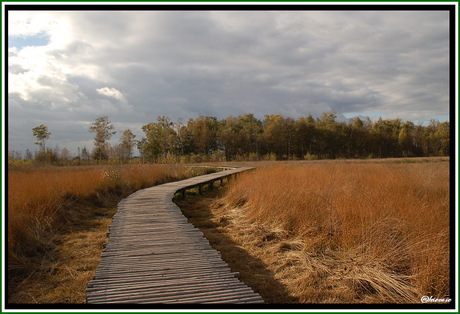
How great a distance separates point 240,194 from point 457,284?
22.6ft

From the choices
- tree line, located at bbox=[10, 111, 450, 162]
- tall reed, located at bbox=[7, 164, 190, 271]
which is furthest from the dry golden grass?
tree line, located at bbox=[10, 111, 450, 162]

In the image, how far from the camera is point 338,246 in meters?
5.11

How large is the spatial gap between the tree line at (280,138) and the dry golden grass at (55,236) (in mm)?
26010

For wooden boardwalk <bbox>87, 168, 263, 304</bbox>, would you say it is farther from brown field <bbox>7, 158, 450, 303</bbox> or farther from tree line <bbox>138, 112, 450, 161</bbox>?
tree line <bbox>138, 112, 450, 161</bbox>

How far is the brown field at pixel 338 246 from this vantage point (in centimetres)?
384

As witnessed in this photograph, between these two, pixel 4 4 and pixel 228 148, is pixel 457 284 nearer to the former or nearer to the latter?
pixel 4 4

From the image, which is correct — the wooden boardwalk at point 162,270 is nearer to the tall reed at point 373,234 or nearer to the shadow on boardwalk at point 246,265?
the shadow on boardwalk at point 246,265

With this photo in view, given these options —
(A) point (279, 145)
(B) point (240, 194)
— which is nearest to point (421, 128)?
(A) point (279, 145)

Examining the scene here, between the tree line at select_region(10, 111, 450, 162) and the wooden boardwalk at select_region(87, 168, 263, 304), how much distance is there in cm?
2982

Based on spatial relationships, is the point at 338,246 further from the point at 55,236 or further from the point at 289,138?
the point at 289,138

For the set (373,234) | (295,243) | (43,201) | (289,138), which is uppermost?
(289,138)

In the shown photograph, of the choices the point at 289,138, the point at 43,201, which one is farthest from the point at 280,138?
the point at 43,201

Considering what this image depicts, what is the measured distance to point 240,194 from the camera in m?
9.93

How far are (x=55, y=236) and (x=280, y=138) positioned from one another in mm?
41677
